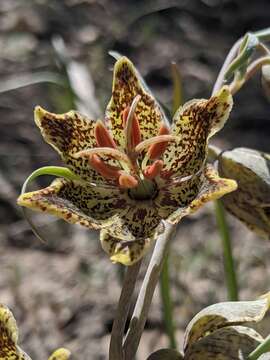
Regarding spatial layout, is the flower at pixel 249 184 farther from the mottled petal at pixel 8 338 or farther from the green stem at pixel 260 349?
the mottled petal at pixel 8 338

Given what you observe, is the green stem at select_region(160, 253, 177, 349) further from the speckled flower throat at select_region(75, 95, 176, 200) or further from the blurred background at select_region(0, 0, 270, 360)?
the blurred background at select_region(0, 0, 270, 360)

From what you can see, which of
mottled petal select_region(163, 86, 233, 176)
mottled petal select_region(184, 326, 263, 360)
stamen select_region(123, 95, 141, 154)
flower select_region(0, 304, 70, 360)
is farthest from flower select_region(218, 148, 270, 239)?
flower select_region(0, 304, 70, 360)

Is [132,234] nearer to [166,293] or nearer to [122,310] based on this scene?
[122,310]

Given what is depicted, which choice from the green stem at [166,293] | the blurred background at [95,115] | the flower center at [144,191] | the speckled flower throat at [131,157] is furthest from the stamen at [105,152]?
the blurred background at [95,115]

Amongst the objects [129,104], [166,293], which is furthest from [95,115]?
[129,104]

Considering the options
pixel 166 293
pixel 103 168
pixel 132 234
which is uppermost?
pixel 103 168

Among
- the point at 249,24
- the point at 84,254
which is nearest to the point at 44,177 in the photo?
the point at 84,254

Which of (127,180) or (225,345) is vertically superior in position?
(127,180)
